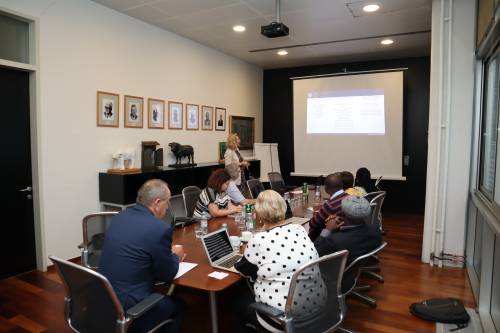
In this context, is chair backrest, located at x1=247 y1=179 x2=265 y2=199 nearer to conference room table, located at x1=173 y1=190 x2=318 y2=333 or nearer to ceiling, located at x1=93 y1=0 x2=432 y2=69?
conference room table, located at x1=173 y1=190 x2=318 y2=333

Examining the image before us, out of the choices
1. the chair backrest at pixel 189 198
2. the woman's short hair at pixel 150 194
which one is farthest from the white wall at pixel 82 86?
the woman's short hair at pixel 150 194

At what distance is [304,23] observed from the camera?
512cm

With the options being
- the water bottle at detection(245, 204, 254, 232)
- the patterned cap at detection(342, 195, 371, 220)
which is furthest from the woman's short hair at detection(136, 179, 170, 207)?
the patterned cap at detection(342, 195, 371, 220)

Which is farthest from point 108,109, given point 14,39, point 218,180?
point 218,180

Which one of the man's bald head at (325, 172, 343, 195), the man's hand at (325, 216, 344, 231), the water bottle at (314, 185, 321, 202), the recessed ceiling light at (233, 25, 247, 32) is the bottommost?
the water bottle at (314, 185, 321, 202)

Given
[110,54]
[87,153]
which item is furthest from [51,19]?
[87,153]

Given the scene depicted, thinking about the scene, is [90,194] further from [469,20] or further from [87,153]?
[469,20]

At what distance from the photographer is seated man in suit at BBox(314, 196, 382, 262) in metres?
2.38

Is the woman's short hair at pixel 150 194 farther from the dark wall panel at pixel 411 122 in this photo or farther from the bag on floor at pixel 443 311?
the dark wall panel at pixel 411 122

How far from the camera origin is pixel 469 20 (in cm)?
394

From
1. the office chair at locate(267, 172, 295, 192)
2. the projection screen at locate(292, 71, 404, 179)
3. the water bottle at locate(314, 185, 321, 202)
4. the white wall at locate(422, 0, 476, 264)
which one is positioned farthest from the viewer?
the projection screen at locate(292, 71, 404, 179)

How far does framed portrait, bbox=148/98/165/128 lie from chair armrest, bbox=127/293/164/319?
3702mm

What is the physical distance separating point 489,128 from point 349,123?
136 inches

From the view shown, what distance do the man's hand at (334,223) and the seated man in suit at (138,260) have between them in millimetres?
1262
